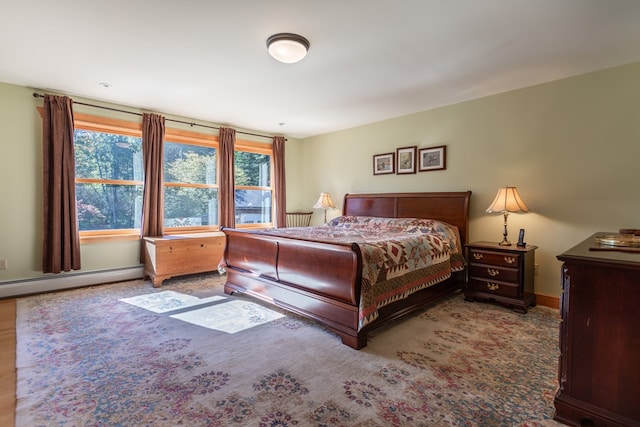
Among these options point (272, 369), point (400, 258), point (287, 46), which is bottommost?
point (272, 369)

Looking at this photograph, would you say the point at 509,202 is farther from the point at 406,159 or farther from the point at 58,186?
the point at 58,186

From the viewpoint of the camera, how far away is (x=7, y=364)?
2154 mm

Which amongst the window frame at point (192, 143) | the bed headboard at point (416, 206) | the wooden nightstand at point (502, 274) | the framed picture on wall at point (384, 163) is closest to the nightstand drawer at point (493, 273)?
the wooden nightstand at point (502, 274)

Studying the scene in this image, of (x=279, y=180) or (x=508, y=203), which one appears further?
(x=279, y=180)

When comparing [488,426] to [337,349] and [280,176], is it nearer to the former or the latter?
[337,349]

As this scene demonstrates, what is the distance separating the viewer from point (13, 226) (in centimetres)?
367

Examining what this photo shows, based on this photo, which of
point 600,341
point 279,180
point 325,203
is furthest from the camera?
point 279,180

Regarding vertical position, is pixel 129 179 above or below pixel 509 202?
above

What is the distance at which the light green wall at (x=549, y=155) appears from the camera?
3.00 metres

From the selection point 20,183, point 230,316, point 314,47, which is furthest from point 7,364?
point 314,47

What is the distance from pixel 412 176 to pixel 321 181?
2.00m

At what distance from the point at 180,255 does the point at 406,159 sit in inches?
139

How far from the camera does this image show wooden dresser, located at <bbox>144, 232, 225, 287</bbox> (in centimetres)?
414

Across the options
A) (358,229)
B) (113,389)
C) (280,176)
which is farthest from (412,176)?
(113,389)
